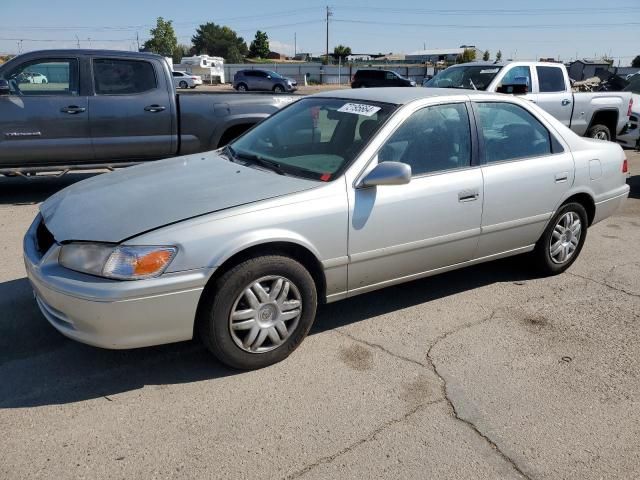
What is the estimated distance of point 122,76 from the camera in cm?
730

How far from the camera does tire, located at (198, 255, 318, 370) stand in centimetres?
304

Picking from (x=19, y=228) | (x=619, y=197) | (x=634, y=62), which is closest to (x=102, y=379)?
(x=19, y=228)

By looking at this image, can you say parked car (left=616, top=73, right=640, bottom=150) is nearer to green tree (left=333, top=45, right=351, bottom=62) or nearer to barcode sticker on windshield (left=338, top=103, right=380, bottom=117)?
barcode sticker on windshield (left=338, top=103, right=380, bottom=117)

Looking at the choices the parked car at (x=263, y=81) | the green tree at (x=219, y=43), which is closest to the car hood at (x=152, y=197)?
the parked car at (x=263, y=81)

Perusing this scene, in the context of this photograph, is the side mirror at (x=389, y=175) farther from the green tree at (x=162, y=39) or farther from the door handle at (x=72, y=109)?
the green tree at (x=162, y=39)

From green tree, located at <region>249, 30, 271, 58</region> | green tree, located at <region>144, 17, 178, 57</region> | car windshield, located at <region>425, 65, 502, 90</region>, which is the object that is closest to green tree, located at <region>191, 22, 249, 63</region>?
green tree, located at <region>249, 30, 271, 58</region>

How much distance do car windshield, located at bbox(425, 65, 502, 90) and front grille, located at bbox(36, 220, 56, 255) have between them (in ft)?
25.8

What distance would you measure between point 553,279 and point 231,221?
3.15 m

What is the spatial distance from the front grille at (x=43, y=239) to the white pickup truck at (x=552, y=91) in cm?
790

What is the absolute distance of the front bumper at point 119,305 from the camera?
2.82 meters

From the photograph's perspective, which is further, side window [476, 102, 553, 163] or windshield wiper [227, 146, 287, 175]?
side window [476, 102, 553, 163]

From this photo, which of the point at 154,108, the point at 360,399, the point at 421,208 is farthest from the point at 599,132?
the point at 360,399

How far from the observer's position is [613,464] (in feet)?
8.57

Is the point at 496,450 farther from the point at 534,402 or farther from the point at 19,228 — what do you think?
the point at 19,228
